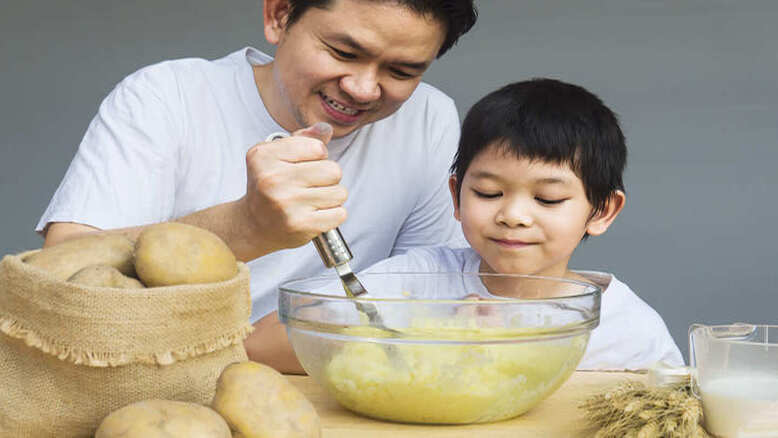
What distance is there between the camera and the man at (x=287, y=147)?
1255 mm

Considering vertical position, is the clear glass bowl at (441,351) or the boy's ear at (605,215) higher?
the boy's ear at (605,215)

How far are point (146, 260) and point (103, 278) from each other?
A: 0.13 feet

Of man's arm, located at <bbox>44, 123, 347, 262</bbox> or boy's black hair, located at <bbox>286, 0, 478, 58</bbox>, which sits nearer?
man's arm, located at <bbox>44, 123, 347, 262</bbox>

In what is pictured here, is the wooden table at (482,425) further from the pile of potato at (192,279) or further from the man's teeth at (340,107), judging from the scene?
the man's teeth at (340,107)

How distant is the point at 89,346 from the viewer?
2.45 ft

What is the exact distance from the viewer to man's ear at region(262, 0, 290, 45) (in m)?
1.67

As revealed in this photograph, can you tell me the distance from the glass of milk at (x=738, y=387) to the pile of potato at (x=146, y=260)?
1.61 ft

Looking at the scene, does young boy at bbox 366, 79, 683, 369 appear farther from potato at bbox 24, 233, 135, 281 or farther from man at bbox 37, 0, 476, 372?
potato at bbox 24, 233, 135, 281

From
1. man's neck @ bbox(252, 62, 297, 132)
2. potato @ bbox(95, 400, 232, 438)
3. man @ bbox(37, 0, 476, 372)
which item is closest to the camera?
potato @ bbox(95, 400, 232, 438)

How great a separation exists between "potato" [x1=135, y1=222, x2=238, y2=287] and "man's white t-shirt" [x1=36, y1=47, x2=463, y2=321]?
2.80ft

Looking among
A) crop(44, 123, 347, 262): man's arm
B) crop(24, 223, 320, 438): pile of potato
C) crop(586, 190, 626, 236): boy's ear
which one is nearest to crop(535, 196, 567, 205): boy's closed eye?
crop(586, 190, 626, 236): boy's ear

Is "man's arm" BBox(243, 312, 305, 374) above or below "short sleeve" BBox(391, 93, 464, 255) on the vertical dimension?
below

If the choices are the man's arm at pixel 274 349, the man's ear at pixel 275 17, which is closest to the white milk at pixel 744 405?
the man's arm at pixel 274 349

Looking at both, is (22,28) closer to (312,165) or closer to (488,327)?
(312,165)
